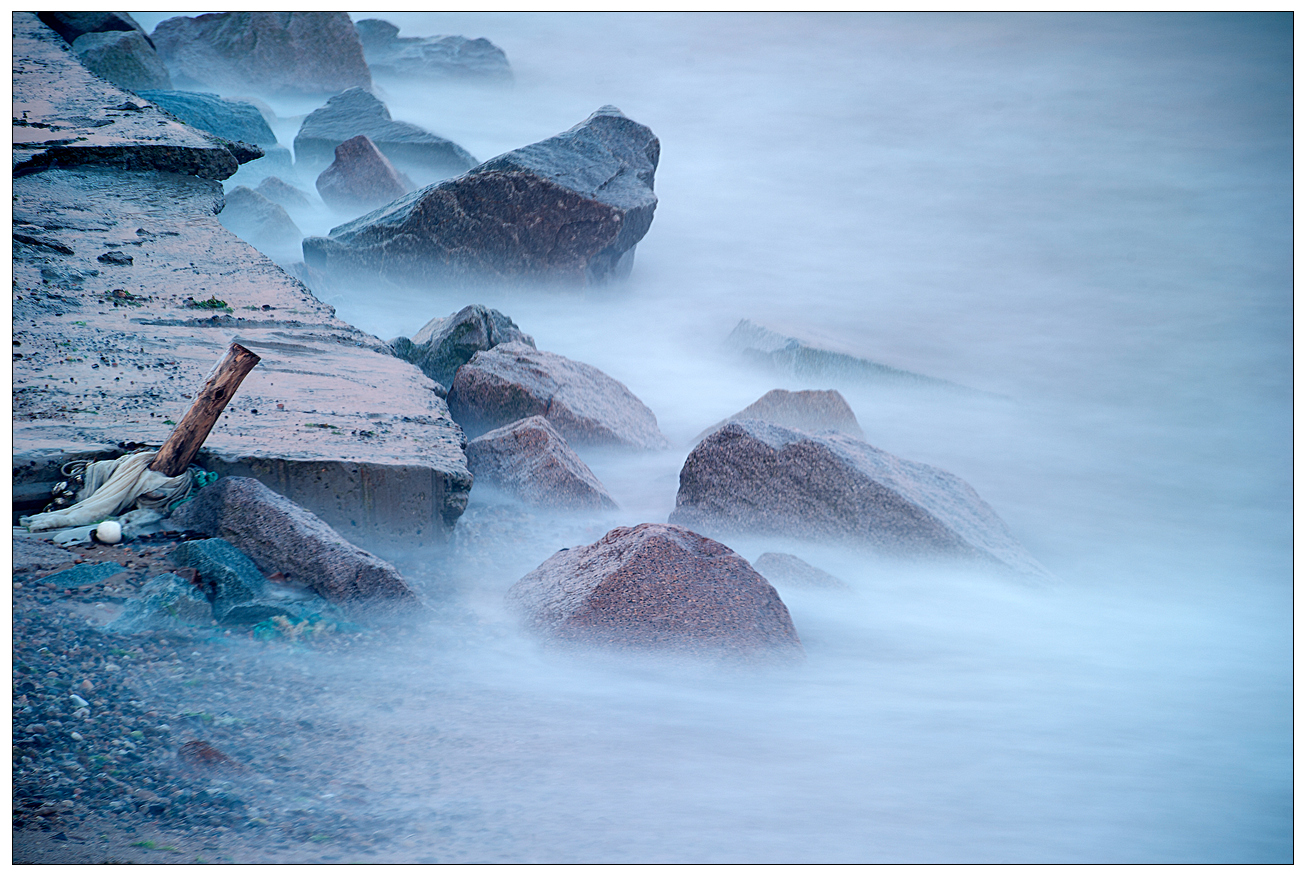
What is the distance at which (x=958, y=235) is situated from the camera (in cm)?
725

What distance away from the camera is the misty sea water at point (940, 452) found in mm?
2088

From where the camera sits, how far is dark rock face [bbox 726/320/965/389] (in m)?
5.46

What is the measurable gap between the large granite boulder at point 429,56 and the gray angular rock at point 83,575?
9.83m

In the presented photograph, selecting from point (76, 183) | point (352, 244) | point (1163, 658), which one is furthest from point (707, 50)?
point (1163, 658)

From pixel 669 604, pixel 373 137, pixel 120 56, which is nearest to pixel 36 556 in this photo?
pixel 669 604

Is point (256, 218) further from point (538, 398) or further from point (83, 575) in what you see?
point (83, 575)

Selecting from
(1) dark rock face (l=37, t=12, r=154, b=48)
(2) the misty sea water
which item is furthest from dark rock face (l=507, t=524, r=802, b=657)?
(1) dark rock face (l=37, t=12, r=154, b=48)

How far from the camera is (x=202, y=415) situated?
2619 mm

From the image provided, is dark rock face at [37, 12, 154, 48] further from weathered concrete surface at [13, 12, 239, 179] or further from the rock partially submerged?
weathered concrete surface at [13, 12, 239, 179]

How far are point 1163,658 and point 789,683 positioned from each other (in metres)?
1.36

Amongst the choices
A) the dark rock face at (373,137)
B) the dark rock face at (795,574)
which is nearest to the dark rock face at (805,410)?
the dark rock face at (795,574)

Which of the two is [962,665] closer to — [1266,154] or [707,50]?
[1266,154]

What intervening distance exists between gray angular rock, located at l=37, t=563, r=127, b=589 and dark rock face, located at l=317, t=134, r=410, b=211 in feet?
19.7

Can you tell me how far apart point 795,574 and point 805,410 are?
1.55m
